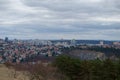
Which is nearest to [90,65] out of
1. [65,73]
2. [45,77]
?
[65,73]

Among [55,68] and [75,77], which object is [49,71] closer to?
[55,68]

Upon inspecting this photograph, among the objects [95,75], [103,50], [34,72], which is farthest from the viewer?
[103,50]

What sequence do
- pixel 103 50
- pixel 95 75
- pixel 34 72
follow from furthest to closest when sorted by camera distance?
1. pixel 103 50
2. pixel 34 72
3. pixel 95 75

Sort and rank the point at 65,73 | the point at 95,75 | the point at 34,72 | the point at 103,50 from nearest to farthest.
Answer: the point at 95,75, the point at 65,73, the point at 34,72, the point at 103,50

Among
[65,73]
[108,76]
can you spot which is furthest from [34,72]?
[108,76]

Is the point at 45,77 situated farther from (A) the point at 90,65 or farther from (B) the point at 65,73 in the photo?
(A) the point at 90,65

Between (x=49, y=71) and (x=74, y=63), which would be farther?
(x=49, y=71)
